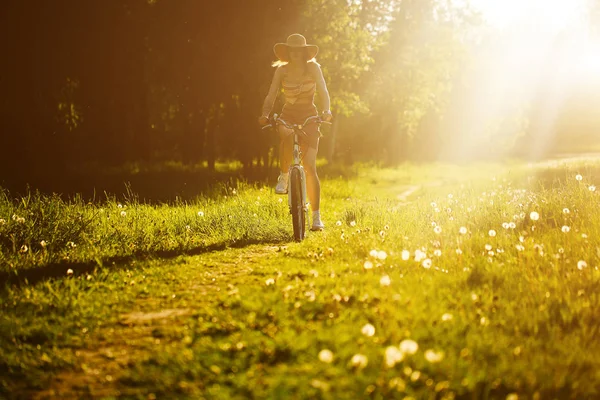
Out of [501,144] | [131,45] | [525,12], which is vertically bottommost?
[501,144]

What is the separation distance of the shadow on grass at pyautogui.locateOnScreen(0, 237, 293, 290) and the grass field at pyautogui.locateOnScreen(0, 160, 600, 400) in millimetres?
28

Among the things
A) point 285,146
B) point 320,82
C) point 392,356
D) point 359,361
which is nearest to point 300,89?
point 320,82

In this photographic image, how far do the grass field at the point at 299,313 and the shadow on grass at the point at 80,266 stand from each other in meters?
0.03

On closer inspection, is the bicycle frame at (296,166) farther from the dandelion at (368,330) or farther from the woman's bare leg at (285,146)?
the dandelion at (368,330)

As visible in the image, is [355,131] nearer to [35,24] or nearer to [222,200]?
[35,24]

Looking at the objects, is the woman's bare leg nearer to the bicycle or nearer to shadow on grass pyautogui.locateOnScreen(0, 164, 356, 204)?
the bicycle

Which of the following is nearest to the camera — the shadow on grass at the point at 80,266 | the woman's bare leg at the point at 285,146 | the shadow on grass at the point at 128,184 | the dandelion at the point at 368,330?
the dandelion at the point at 368,330

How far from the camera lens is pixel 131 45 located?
1903cm

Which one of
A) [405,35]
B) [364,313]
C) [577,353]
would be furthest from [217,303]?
[405,35]

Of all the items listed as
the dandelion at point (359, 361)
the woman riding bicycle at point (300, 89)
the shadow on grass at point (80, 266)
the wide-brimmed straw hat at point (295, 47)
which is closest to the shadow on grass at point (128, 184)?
the woman riding bicycle at point (300, 89)

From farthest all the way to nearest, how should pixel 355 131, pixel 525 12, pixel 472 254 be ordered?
pixel 525 12 < pixel 355 131 < pixel 472 254

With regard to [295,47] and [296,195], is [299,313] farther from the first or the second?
[295,47]

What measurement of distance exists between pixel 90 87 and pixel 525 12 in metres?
51.9

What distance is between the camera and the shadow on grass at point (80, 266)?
5.88 meters
